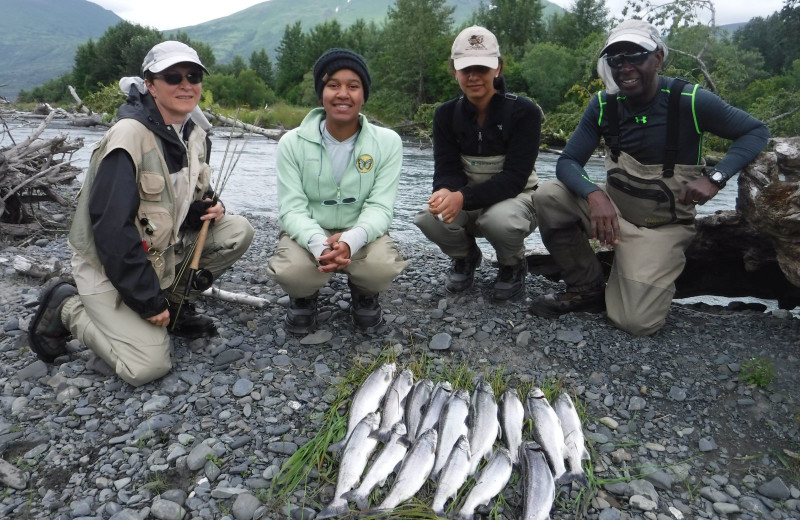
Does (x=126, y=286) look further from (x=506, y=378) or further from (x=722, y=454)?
(x=722, y=454)

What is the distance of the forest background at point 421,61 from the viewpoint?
3200 centimetres

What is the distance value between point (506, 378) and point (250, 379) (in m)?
1.94

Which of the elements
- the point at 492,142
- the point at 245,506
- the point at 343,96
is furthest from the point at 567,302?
the point at 245,506

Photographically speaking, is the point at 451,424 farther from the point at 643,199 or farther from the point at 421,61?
the point at 421,61

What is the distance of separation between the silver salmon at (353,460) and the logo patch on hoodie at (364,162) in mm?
1977

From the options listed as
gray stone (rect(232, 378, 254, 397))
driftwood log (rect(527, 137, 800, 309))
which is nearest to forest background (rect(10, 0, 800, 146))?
driftwood log (rect(527, 137, 800, 309))

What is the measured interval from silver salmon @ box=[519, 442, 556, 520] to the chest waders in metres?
2.47

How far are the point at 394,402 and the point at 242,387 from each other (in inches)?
43.2

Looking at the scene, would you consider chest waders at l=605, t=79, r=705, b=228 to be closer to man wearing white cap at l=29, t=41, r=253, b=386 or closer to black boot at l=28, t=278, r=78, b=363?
man wearing white cap at l=29, t=41, r=253, b=386

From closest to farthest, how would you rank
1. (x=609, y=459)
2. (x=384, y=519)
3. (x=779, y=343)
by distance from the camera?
(x=384, y=519) → (x=609, y=459) → (x=779, y=343)

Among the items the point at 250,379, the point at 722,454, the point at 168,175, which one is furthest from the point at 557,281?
the point at 168,175

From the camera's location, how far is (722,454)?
3264 mm

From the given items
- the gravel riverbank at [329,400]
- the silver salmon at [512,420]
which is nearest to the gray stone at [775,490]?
the gravel riverbank at [329,400]

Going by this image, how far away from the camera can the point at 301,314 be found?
14.5 ft
